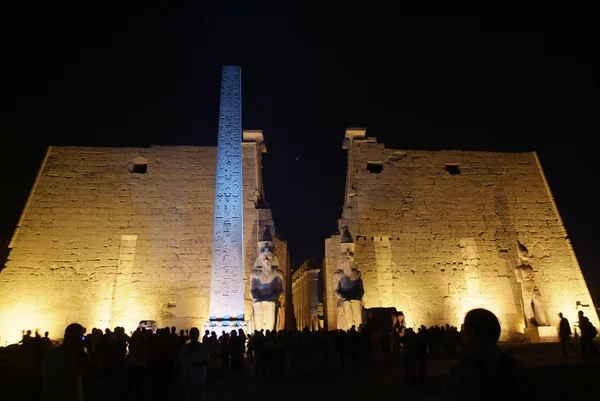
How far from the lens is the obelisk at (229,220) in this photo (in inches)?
347

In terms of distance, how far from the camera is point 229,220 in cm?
942

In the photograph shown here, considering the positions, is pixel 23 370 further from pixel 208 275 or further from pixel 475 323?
pixel 475 323

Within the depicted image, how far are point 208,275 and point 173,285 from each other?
41.5 inches

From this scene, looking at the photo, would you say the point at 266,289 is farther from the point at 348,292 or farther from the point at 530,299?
the point at 530,299

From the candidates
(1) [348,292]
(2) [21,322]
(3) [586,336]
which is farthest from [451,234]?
(2) [21,322]

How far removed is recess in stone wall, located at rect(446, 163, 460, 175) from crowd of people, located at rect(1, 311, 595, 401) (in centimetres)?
657

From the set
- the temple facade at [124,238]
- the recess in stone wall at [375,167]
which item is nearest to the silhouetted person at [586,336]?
the temple facade at [124,238]

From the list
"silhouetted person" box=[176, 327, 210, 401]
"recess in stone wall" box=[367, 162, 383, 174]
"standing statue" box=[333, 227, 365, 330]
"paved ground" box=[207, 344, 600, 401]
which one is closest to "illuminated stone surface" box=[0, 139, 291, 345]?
"standing statue" box=[333, 227, 365, 330]

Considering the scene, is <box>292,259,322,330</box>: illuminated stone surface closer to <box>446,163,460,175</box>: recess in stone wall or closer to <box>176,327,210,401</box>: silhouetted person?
<box>446,163,460,175</box>: recess in stone wall

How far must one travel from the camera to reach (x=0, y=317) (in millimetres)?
12070

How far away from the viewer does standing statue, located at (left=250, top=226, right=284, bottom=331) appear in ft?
31.6

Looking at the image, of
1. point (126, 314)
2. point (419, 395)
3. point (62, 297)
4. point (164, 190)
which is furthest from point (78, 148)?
point (419, 395)

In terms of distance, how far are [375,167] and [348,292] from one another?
565cm

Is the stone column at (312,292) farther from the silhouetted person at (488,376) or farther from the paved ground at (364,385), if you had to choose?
the silhouetted person at (488,376)
